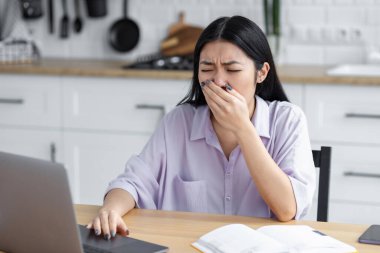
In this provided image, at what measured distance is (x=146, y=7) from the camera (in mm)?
4125

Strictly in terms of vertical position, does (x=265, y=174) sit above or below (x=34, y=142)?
above

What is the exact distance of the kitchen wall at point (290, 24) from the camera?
382 centimetres

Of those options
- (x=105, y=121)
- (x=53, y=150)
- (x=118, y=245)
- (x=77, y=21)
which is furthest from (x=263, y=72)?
(x=77, y=21)

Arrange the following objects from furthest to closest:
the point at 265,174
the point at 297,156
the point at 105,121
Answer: the point at 105,121 → the point at 297,156 → the point at 265,174

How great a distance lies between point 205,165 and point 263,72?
0.29 metres

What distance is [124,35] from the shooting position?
418 centimetres

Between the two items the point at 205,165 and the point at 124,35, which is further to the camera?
the point at 124,35

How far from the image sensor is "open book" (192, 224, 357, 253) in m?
1.52

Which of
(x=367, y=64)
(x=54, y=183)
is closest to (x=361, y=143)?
(x=367, y=64)

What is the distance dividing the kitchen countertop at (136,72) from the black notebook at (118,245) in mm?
1849

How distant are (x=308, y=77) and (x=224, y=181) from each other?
1.39 m

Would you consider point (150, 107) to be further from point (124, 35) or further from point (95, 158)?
point (124, 35)

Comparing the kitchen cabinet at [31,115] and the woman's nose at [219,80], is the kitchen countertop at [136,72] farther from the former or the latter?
the woman's nose at [219,80]

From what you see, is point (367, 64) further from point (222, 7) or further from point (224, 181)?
point (224, 181)
